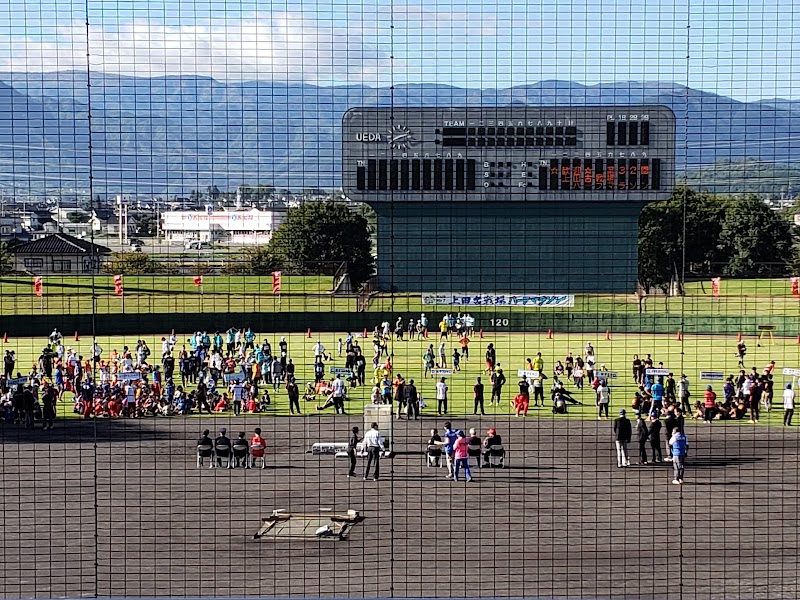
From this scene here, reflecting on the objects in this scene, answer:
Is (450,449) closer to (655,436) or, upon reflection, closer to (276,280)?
(655,436)

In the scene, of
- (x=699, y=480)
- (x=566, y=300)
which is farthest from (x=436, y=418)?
(x=566, y=300)

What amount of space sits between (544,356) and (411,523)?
15.5m

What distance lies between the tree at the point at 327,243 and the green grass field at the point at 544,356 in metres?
4.09

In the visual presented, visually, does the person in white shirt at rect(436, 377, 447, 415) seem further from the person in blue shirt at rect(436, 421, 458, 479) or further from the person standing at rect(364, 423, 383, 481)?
the person standing at rect(364, 423, 383, 481)

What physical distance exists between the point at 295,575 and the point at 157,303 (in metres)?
23.7

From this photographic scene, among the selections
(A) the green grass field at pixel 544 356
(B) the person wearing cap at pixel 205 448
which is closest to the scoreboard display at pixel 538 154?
(A) the green grass field at pixel 544 356

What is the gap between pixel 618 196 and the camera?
97.1 feet

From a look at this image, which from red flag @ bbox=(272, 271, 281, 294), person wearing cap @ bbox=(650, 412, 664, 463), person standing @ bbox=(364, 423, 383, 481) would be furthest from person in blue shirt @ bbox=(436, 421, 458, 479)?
red flag @ bbox=(272, 271, 281, 294)

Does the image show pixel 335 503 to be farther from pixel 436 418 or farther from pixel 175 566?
pixel 436 418

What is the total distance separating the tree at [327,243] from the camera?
32906 millimetres

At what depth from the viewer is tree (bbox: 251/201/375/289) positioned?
3291 centimetres

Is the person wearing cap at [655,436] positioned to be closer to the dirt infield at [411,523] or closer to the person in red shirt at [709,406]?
the dirt infield at [411,523]

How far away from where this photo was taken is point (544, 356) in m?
25.5

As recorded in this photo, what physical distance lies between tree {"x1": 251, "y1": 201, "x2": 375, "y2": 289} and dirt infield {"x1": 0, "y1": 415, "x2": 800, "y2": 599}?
1740 cm
